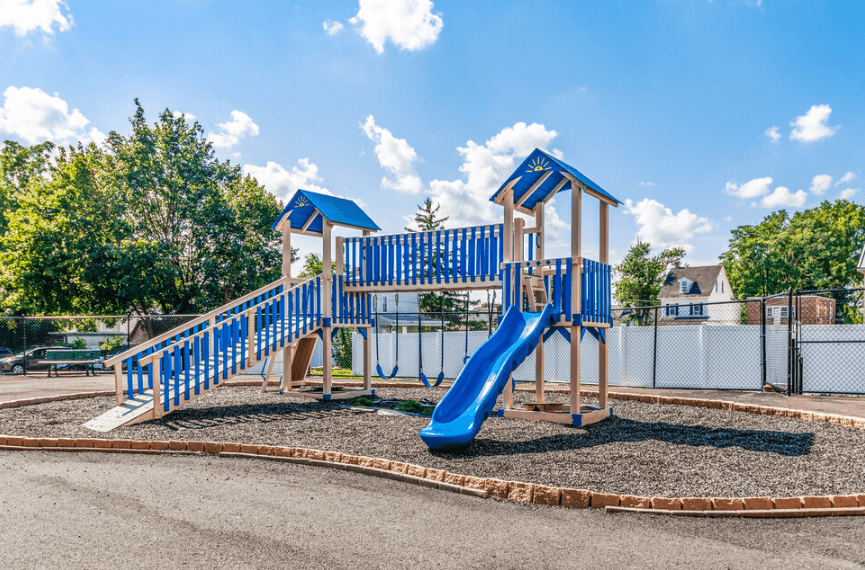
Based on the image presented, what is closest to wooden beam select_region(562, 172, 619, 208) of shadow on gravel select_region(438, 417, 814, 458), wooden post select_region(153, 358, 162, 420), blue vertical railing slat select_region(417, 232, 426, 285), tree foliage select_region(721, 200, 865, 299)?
blue vertical railing slat select_region(417, 232, 426, 285)

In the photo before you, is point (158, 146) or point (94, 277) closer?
point (94, 277)

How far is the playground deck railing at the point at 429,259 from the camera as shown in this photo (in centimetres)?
1173

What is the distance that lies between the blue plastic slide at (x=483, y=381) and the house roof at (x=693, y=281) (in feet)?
164

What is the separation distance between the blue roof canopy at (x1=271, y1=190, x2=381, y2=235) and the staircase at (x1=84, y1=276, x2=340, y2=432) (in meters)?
1.41

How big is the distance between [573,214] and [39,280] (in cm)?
2490

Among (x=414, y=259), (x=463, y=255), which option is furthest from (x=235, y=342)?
(x=463, y=255)

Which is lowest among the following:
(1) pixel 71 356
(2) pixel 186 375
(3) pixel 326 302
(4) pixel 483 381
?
(1) pixel 71 356

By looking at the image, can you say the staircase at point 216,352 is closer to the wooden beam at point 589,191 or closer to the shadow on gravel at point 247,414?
the shadow on gravel at point 247,414

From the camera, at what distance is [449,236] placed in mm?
12227

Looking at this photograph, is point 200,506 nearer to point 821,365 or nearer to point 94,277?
point 821,365

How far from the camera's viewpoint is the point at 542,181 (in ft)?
34.9

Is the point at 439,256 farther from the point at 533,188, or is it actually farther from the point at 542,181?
the point at 542,181

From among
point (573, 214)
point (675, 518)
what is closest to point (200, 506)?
point (675, 518)

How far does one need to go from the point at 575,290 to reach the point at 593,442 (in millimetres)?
2609
